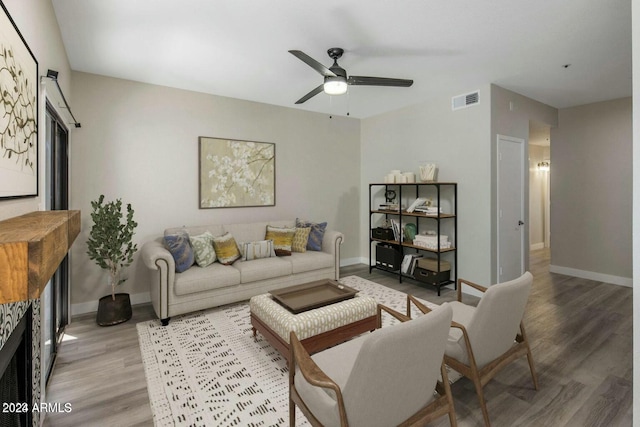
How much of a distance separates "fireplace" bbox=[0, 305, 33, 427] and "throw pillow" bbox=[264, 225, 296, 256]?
283 centimetres

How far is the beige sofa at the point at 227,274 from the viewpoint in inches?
126

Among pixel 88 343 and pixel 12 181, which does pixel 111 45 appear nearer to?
pixel 12 181

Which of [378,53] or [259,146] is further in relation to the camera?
[259,146]

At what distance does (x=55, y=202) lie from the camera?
9.30 ft

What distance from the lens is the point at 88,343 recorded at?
2.84m

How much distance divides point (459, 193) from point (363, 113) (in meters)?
2.19

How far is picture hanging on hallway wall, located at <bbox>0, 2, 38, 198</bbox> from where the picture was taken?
124cm

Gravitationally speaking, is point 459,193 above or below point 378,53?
below

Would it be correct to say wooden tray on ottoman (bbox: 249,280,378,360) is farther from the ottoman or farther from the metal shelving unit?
the metal shelving unit

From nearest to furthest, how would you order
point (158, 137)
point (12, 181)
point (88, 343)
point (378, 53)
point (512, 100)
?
point (12, 181), point (88, 343), point (378, 53), point (158, 137), point (512, 100)

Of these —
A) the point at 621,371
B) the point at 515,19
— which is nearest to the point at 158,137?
the point at 515,19

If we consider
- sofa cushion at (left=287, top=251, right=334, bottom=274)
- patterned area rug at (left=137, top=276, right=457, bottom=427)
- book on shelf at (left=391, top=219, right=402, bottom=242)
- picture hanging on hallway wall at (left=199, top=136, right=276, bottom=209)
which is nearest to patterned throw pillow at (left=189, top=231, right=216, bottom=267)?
patterned area rug at (left=137, top=276, right=457, bottom=427)

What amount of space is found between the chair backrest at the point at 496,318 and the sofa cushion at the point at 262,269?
2465 millimetres

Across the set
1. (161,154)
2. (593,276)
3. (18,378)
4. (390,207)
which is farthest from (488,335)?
(593,276)
